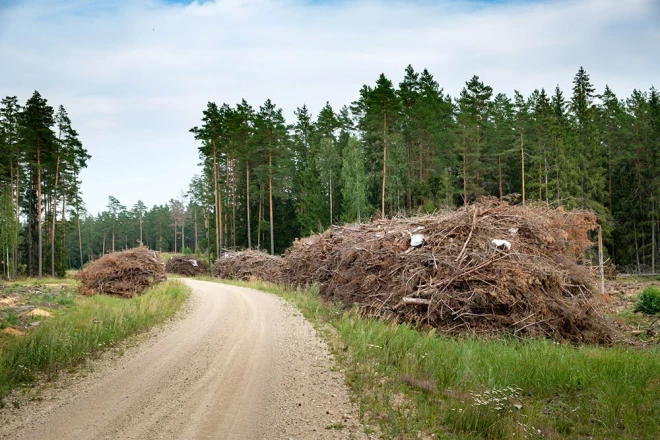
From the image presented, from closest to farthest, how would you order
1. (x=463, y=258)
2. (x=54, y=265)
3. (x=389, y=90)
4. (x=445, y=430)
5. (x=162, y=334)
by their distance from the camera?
(x=445, y=430) → (x=162, y=334) → (x=463, y=258) → (x=389, y=90) → (x=54, y=265)

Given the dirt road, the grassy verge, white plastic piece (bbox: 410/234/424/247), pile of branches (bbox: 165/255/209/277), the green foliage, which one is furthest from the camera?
pile of branches (bbox: 165/255/209/277)

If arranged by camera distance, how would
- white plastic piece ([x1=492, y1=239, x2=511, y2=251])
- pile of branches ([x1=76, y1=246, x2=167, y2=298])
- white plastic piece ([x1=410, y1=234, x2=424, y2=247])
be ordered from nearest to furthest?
1. white plastic piece ([x1=492, y1=239, x2=511, y2=251])
2. white plastic piece ([x1=410, y1=234, x2=424, y2=247])
3. pile of branches ([x1=76, y1=246, x2=167, y2=298])

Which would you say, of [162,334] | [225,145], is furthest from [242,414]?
[225,145]

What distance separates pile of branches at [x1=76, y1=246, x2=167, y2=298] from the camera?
1852cm

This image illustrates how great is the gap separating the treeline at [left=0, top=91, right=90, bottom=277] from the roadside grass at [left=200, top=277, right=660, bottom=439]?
130 feet

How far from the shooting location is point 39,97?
37.6 metres

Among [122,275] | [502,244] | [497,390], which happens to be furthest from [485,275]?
[122,275]

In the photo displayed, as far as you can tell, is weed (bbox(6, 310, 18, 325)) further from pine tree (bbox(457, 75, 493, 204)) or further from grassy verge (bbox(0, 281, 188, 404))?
pine tree (bbox(457, 75, 493, 204))

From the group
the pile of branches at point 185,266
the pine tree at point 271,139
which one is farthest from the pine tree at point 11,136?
the pine tree at point 271,139

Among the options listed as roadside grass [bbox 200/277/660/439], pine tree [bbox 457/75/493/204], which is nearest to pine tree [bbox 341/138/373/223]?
pine tree [bbox 457/75/493/204]

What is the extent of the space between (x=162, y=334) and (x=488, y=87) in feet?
153

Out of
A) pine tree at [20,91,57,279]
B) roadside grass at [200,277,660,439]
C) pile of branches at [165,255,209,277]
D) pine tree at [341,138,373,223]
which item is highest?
pine tree at [20,91,57,279]

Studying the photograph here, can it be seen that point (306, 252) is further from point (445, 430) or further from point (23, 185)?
point (23, 185)

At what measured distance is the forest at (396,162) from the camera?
3766 cm
